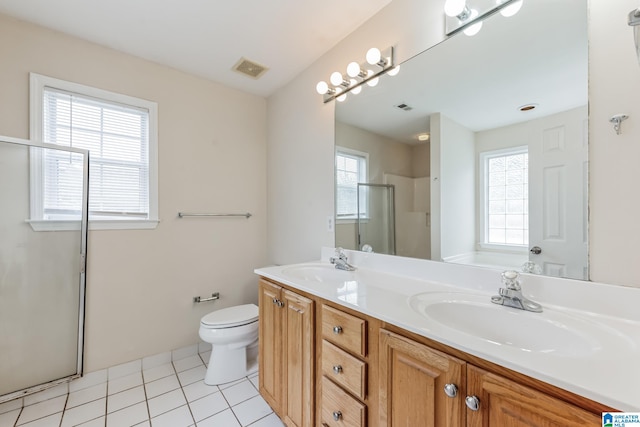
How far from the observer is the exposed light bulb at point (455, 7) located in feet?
3.78

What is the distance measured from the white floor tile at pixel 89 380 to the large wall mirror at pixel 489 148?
208cm

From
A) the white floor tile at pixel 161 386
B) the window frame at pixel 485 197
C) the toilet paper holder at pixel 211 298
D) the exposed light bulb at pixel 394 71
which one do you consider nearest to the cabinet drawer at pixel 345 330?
the window frame at pixel 485 197

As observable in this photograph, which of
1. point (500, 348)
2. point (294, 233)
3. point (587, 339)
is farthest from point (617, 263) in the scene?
point (294, 233)

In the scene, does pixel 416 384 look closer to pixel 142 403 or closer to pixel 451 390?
pixel 451 390

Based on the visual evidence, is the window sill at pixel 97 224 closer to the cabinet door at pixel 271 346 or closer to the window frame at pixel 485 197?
the cabinet door at pixel 271 346

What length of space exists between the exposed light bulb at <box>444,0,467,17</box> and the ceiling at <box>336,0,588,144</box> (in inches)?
4.0

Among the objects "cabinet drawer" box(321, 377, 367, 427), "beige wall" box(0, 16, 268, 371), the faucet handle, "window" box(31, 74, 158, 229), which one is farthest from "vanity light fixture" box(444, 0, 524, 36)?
"window" box(31, 74, 158, 229)

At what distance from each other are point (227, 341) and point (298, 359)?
85cm

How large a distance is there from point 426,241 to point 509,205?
1.31 ft

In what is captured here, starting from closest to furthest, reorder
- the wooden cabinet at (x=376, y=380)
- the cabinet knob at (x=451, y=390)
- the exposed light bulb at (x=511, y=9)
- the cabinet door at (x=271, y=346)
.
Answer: the wooden cabinet at (x=376, y=380)
the cabinet knob at (x=451, y=390)
the exposed light bulb at (x=511, y=9)
the cabinet door at (x=271, y=346)

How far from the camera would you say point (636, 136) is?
82 cm

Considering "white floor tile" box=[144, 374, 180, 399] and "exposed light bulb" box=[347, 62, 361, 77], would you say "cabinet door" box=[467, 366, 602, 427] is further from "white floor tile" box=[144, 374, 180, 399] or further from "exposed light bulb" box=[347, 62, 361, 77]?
"white floor tile" box=[144, 374, 180, 399]

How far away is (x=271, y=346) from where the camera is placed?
4.95 ft

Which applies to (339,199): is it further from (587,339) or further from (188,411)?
(188,411)
